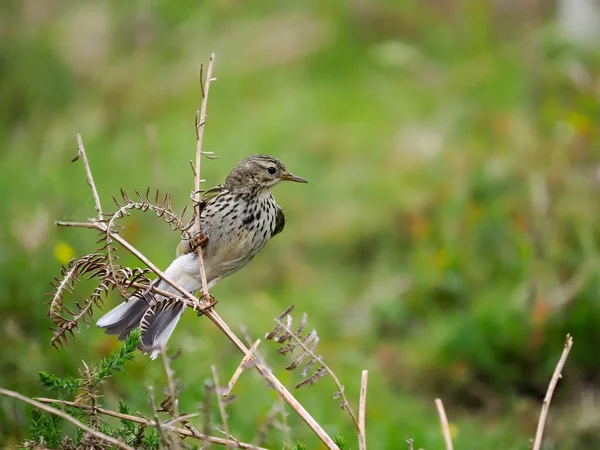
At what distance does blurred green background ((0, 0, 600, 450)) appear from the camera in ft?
16.3

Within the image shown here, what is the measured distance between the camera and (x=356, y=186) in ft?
25.9

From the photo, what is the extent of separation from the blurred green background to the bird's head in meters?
0.32

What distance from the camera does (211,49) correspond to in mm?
10117

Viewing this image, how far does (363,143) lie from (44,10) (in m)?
4.48

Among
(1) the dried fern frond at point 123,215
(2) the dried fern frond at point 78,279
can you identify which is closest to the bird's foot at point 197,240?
(1) the dried fern frond at point 123,215

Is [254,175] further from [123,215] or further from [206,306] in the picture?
[123,215]

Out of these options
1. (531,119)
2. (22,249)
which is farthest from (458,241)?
(22,249)

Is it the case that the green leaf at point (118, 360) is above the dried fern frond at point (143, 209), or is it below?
below

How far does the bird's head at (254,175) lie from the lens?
12.2 ft

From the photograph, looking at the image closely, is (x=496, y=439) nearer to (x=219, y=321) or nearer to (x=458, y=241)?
(x=458, y=241)

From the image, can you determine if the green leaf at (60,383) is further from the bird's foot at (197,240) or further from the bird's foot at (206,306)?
the bird's foot at (197,240)

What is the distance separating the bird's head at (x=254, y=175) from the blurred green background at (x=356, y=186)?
32 centimetres

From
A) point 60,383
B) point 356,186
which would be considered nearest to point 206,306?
point 60,383

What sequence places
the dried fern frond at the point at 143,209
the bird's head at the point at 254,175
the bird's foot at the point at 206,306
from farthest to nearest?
1. the bird's head at the point at 254,175
2. the bird's foot at the point at 206,306
3. the dried fern frond at the point at 143,209
